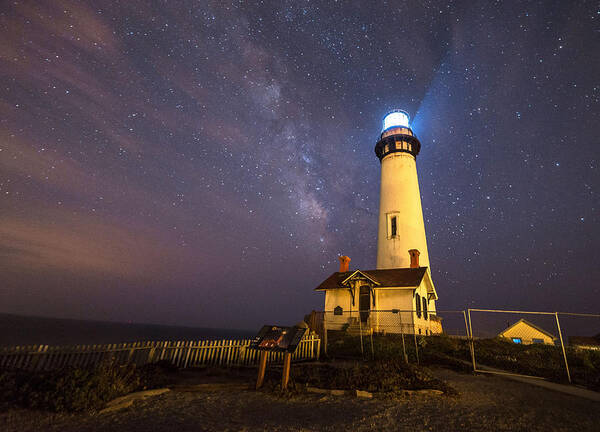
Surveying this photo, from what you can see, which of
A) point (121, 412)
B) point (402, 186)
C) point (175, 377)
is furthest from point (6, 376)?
point (402, 186)

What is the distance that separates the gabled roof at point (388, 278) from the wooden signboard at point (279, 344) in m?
15.1

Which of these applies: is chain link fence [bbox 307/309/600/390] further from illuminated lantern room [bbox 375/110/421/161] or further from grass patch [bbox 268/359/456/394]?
illuminated lantern room [bbox 375/110/421/161]

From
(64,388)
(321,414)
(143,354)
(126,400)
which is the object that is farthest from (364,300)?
(64,388)

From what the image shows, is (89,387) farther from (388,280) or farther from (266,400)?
(388,280)

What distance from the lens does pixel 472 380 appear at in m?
9.80

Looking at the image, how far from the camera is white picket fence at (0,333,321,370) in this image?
8.23 metres

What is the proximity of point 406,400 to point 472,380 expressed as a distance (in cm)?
476

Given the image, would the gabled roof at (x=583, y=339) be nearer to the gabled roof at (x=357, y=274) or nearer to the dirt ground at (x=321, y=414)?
the gabled roof at (x=357, y=274)

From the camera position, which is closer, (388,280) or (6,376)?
(6,376)

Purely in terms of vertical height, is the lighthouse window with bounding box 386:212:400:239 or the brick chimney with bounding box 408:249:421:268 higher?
the lighthouse window with bounding box 386:212:400:239

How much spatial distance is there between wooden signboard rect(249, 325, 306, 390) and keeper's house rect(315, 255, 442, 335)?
14.3 meters

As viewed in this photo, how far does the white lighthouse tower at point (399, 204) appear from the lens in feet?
97.0

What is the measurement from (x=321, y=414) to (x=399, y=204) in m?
28.4

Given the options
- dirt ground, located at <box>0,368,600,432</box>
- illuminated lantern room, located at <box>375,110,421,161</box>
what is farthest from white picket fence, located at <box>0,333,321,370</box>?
illuminated lantern room, located at <box>375,110,421,161</box>
